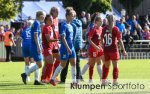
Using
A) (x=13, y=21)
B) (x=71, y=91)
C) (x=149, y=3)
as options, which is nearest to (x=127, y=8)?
(x=149, y=3)

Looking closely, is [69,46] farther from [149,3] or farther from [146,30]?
[149,3]

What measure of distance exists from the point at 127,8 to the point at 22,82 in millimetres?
40332

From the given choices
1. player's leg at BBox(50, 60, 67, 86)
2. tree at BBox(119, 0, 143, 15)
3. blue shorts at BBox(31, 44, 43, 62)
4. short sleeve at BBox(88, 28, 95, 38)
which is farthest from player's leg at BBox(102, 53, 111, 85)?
tree at BBox(119, 0, 143, 15)

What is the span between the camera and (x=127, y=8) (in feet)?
193

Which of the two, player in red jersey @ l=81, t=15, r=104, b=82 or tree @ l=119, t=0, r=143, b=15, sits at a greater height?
tree @ l=119, t=0, r=143, b=15

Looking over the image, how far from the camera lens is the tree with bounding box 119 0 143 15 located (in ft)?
192

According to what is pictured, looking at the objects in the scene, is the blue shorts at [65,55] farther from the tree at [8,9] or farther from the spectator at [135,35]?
the tree at [8,9]

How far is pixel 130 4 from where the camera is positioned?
193ft

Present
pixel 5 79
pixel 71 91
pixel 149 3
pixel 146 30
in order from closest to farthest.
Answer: pixel 71 91 < pixel 5 79 < pixel 146 30 < pixel 149 3

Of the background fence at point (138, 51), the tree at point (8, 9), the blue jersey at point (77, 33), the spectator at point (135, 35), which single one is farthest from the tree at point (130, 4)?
the blue jersey at point (77, 33)

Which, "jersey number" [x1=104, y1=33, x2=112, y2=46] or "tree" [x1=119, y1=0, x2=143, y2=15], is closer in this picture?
"jersey number" [x1=104, y1=33, x2=112, y2=46]

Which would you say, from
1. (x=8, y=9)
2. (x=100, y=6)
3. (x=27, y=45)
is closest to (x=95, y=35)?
(x=27, y=45)

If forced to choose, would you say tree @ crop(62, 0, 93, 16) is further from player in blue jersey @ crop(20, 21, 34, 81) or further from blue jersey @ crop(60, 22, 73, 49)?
blue jersey @ crop(60, 22, 73, 49)

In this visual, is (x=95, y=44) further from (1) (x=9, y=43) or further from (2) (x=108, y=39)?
(1) (x=9, y=43)
